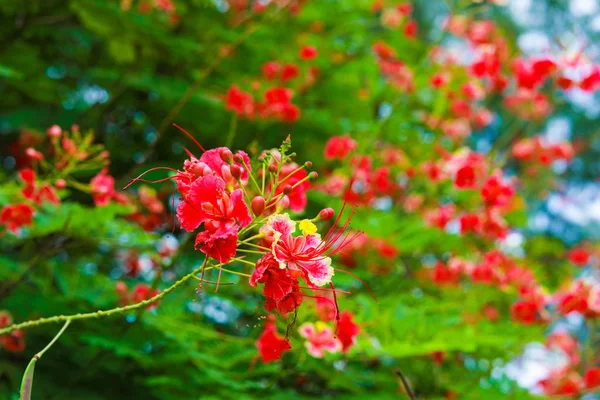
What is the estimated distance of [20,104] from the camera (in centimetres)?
370

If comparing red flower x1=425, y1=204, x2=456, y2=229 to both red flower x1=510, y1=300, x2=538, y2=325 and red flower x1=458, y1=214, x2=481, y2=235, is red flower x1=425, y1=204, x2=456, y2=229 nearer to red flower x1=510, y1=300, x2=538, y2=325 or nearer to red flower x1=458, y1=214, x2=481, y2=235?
red flower x1=458, y1=214, x2=481, y2=235

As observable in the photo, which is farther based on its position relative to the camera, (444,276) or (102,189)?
(444,276)

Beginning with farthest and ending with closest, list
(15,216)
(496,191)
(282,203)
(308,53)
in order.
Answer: (308,53) < (496,191) < (15,216) < (282,203)

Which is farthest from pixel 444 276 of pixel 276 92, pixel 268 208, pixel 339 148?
pixel 268 208

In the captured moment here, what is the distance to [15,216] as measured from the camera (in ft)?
6.97

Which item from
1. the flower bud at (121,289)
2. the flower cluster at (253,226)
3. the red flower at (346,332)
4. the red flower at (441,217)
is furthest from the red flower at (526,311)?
the flower cluster at (253,226)

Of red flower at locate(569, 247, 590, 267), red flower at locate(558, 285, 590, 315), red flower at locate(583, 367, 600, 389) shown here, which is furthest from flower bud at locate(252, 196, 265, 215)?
red flower at locate(569, 247, 590, 267)

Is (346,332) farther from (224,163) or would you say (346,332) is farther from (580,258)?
(580,258)

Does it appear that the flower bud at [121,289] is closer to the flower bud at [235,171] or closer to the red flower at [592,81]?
the flower bud at [235,171]

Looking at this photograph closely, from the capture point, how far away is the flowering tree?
2113mm

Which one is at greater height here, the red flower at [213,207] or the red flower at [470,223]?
the red flower at [470,223]

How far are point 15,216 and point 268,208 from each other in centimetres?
130

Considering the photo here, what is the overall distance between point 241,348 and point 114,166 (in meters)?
1.70

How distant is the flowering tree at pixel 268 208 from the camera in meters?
2.11
